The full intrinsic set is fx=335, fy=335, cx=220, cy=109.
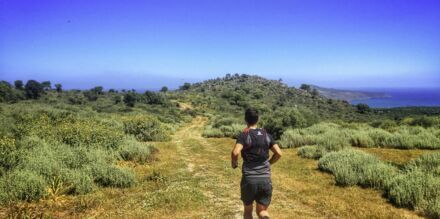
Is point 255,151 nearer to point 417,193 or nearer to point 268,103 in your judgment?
point 417,193

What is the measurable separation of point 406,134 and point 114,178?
12820 millimetres

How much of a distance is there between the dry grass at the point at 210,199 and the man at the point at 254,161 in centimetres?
183

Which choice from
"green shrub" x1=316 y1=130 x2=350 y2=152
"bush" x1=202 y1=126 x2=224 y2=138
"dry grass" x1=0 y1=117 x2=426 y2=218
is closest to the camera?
"dry grass" x1=0 y1=117 x2=426 y2=218

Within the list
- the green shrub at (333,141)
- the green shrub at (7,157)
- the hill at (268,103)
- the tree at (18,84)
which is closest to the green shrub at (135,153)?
the green shrub at (7,157)

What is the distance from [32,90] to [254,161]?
2043 inches

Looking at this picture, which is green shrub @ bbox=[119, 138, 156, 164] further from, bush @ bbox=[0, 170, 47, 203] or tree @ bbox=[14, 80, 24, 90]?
tree @ bbox=[14, 80, 24, 90]

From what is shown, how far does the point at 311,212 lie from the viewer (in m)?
7.16

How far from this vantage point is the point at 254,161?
5168 millimetres

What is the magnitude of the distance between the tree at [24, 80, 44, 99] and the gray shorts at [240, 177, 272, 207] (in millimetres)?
49805

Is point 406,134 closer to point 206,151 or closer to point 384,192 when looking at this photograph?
point 384,192

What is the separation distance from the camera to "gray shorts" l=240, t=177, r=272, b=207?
16.9ft

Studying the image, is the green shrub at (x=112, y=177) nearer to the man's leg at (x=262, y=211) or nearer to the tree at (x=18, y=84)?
the man's leg at (x=262, y=211)

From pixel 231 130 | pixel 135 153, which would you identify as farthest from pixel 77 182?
pixel 231 130

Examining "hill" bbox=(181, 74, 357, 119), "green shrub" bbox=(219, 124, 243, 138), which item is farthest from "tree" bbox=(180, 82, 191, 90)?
"green shrub" bbox=(219, 124, 243, 138)
